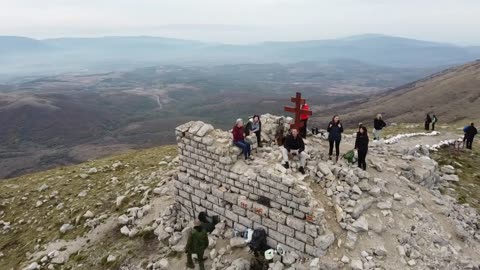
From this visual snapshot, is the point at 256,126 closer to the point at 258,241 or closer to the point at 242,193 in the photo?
the point at 242,193

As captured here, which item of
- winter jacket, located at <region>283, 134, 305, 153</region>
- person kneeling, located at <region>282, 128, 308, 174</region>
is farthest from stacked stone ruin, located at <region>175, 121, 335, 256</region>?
winter jacket, located at <region>283, 134, 305, 153</region>

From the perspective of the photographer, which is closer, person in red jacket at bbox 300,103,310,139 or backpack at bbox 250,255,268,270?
backpack at bbox 250,255,268,270

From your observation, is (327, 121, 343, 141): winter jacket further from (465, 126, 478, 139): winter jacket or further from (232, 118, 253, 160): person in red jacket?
(465, 126, 478, 139): winter jacket

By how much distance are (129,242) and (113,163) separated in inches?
449

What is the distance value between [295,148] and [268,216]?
2.65 meters

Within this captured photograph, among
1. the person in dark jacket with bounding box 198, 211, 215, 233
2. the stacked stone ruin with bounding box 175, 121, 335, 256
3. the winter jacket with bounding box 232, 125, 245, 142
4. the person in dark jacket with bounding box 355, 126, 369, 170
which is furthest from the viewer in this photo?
the person in dark jacket with bounding box 355, 126, 369, 170

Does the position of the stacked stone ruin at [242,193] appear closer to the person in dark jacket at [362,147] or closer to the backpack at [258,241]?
the backpack at [258,241]

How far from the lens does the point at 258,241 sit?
12.2 m

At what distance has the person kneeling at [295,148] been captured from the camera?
514 inches

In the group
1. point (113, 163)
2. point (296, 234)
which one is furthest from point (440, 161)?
point (113, 163)

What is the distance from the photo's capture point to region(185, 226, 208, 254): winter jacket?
11.8 meters

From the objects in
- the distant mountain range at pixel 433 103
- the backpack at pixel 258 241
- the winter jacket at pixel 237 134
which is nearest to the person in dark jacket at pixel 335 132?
the winter jacket at pixel 237 134

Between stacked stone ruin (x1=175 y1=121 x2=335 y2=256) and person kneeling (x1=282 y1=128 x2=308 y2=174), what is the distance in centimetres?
64

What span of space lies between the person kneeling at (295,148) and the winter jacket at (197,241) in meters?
3.67
